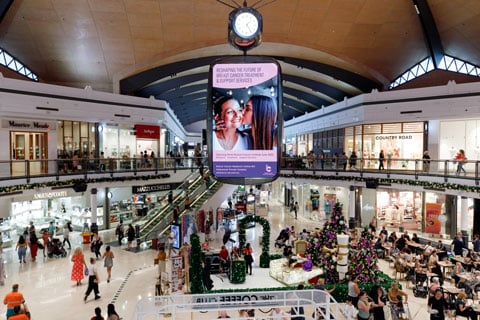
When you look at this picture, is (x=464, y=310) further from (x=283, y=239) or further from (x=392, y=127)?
(x=392, y=127)

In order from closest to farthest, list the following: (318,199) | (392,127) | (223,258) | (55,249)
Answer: (223,258)
(55,249)
(392,127)
(318,199)

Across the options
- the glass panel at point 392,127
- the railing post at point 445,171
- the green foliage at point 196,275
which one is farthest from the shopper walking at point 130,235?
the glass panel at point 392,127

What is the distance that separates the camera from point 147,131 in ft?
81.9

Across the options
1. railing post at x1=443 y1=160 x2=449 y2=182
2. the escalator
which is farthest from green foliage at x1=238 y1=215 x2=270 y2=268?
railing post at x1=443 y1=160 x2=449 y2=182

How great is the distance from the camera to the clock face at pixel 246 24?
172 inches

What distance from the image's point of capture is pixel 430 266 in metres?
12.2

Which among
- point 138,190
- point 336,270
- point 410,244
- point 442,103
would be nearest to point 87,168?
point 138,190

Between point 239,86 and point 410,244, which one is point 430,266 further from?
→ point 239,86

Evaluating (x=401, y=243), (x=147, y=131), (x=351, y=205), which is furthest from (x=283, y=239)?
(x=147, y=131)

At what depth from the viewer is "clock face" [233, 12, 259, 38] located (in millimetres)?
4379

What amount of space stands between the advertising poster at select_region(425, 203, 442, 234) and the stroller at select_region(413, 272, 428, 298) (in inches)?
349

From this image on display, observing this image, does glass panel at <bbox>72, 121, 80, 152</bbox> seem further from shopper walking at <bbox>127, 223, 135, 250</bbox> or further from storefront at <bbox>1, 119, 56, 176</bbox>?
shopper walking at <bbox>127, 223, 135, 250</bbox>

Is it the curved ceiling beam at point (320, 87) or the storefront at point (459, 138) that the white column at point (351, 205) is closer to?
the storefront at point (459, 138)

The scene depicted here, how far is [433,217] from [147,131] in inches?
750
